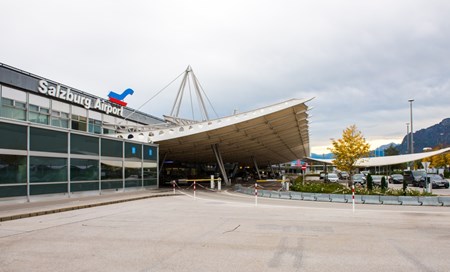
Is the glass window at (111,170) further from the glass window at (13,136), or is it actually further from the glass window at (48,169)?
the glass window at (13,136)

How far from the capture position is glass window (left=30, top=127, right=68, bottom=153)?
60.2ft

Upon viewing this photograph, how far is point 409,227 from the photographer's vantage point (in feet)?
36.8

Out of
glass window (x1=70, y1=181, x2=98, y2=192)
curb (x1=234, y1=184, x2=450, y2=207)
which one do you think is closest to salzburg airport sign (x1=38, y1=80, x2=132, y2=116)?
glass window (x1=70, y1=181, x2=98, y2=192)

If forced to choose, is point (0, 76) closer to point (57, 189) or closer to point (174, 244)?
point (57, 189)

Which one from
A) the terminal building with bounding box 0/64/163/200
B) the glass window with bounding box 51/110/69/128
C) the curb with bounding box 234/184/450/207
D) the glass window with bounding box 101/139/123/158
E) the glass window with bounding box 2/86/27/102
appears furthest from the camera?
the glass window with bounding box 51/110/69/128

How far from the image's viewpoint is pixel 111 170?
2517 cm

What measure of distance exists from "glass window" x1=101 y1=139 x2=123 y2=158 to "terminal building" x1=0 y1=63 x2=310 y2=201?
2.6 inches

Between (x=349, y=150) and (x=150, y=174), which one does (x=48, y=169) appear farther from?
(x=349, y=150)

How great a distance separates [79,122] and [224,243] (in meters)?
35.3

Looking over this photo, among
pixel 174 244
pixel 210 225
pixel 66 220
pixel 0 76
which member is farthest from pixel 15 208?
pixel 0 76

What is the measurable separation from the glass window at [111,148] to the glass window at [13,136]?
6711 mm

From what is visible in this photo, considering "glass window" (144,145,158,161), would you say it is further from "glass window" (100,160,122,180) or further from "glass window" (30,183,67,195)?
"glass window" (30,183,67,195)

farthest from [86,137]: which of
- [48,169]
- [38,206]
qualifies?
[38,206]

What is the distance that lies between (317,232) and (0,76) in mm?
28205
